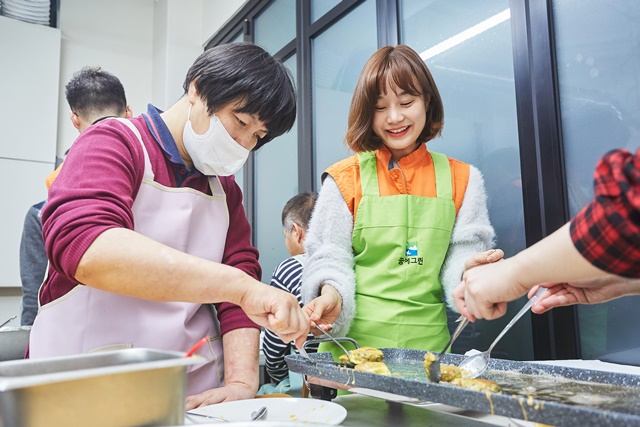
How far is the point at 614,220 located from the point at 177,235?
Result: 827 mm

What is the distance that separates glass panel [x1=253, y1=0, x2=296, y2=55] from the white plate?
3.01 meters

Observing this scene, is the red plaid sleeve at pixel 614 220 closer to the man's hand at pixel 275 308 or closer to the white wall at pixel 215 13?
the man's hand at pixel 275 308

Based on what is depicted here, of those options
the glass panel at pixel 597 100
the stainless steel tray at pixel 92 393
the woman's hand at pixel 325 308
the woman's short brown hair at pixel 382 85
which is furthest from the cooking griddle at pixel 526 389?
the glass panel at pixel 597 100

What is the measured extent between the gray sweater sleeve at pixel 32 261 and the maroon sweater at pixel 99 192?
51.3 inches

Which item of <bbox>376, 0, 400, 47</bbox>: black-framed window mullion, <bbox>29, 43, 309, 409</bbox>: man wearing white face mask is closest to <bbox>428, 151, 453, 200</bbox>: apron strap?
<bbox>29, 43, 309, 409</bbox>: man wearing white face mask

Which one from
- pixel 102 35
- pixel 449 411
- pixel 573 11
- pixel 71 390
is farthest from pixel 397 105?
pixel 102 35

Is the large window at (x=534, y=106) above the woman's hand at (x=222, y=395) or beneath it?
above

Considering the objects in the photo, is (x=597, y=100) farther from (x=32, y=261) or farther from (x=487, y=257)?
(x=32, y=261)

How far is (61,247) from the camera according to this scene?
0.81m

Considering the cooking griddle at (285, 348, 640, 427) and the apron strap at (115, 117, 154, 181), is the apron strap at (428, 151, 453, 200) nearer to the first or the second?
the cooking griddle at (285, 348, 640, 427)

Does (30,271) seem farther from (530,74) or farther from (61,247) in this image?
(530,74)

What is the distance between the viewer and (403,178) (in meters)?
1.51

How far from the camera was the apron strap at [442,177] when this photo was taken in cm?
150

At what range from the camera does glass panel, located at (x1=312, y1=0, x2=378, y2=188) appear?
9.03 ft
